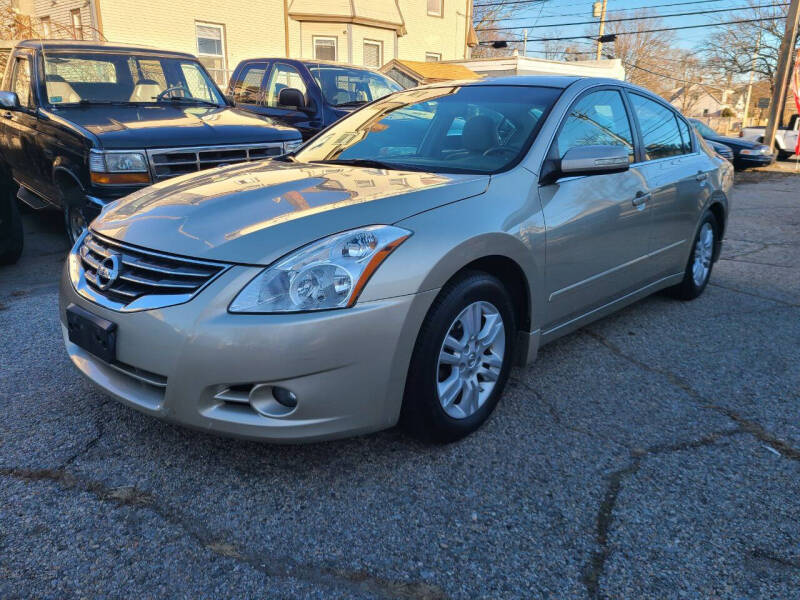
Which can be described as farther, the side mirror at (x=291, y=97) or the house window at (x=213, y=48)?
the house window at (x=213, y=48)

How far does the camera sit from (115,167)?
16.0ft

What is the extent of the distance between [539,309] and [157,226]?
1788mm

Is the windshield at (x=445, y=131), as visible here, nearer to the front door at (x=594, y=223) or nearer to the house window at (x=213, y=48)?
the front door at (x=594, y=223)

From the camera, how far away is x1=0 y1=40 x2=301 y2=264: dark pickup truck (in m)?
4.98

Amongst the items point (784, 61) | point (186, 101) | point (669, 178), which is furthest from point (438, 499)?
point (784, 61)

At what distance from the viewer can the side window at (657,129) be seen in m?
4.08

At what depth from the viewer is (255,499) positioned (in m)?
2.39

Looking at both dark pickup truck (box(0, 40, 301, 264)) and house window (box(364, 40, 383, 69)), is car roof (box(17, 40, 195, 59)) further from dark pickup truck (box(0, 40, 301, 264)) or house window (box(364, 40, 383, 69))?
house window (box(364, 40, 383, 69))

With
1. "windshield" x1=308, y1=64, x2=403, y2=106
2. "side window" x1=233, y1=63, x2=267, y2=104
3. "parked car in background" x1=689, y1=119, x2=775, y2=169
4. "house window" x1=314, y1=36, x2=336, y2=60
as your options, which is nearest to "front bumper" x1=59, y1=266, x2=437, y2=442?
"windshield" x1=308, y1=64, x2=403, y2=106

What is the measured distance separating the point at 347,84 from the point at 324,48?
1149cm

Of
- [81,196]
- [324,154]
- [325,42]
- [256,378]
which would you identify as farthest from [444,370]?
[325,42]

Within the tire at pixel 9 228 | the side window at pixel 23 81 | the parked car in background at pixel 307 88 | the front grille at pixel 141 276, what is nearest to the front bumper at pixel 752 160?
the parked car in background at pixel 307 88

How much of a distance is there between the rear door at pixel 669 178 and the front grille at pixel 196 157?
3237 mm

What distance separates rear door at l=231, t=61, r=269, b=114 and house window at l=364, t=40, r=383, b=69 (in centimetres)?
1153
